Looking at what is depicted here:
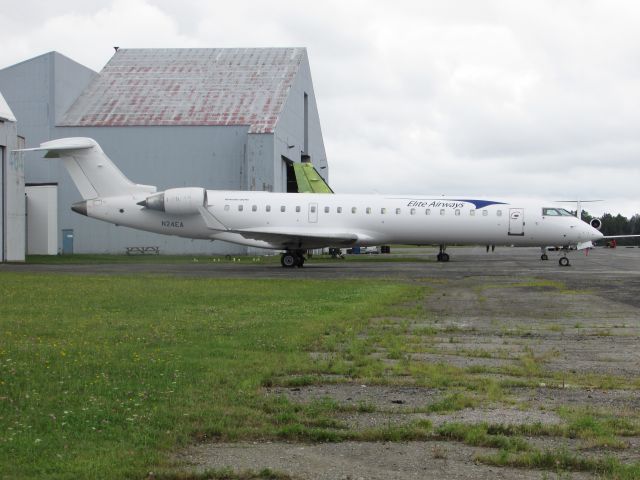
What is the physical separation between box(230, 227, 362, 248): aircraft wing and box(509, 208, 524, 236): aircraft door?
650 centimetres

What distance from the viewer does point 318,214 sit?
1281 inches

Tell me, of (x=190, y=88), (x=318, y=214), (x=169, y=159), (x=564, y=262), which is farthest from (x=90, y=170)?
(x=564, y=262)

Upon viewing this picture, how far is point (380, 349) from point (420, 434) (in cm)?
423

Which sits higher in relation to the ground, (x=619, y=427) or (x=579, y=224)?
(x=579, y=224)

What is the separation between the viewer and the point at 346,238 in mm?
31484

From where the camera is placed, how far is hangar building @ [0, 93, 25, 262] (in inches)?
1415

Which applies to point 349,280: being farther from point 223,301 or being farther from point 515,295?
point 223,301

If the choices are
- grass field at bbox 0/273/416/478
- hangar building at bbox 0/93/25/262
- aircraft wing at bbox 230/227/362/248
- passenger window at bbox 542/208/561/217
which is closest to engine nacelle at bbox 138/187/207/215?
aircraft wing at bbox 230/227/362/248

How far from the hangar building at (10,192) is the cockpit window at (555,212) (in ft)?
83.7

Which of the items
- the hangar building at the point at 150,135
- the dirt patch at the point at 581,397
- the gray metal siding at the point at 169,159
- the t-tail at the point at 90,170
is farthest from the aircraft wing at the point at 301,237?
the dirt patch at the point at 581,397

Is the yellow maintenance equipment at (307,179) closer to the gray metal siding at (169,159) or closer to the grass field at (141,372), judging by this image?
the gray metal siding at (169,159)

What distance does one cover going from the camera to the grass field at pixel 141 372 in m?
5.10

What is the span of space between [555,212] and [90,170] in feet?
68.5

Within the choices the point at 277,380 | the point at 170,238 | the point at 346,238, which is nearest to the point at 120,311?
the point at 277,380
